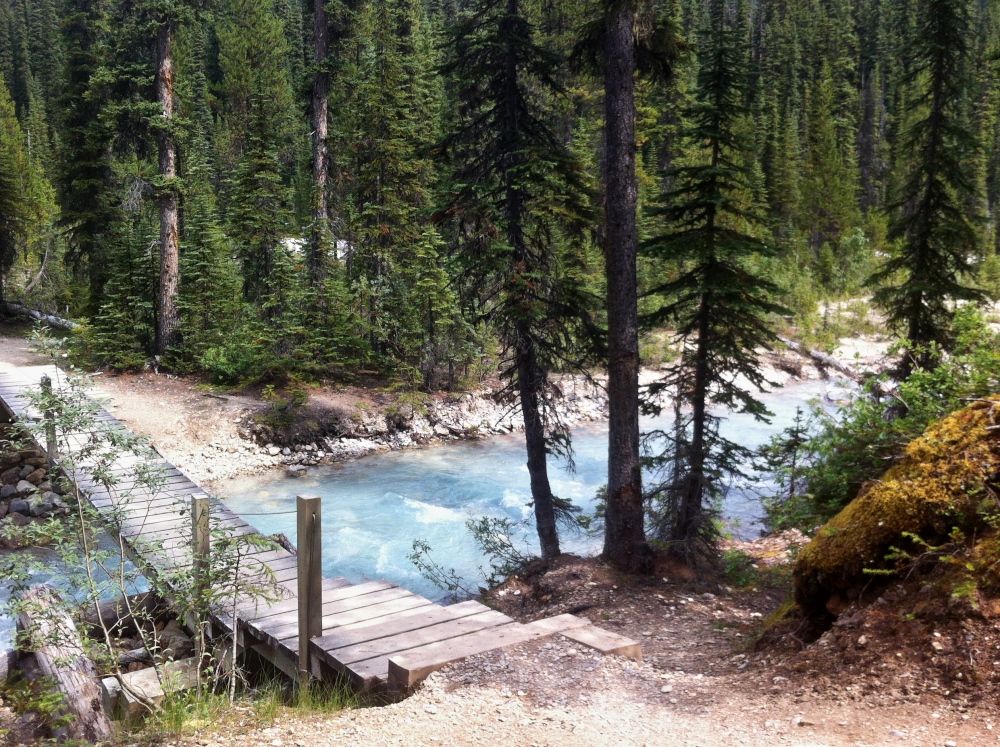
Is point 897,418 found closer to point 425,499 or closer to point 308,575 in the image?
point 308,575

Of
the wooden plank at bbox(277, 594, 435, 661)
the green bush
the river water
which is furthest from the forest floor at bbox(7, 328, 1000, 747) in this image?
the river water

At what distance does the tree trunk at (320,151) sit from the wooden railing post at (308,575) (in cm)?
1572

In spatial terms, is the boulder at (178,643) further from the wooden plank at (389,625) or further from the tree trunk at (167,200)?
the tree trunk at (167,200)

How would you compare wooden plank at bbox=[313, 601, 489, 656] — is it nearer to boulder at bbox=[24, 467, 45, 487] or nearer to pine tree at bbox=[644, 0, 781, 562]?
pine tree at bbox=[644, 0, 781, 562]

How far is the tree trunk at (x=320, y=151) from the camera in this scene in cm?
2006

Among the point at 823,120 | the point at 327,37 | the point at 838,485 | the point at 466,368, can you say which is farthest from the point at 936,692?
the point at 823,120

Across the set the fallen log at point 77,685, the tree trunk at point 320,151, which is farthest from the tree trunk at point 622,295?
the tree trunk at point 320,151

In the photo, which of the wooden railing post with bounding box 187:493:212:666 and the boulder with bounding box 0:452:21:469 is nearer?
the wooden railing post with bounding box 187:493:212:666

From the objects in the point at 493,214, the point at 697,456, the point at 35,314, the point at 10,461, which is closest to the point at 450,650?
the point at 697,456

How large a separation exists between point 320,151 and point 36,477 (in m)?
10.9

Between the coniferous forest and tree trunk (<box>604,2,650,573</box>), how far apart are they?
0.10 feet

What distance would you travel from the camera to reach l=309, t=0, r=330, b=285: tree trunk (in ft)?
65.8

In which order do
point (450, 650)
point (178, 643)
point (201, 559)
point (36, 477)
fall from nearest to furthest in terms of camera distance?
point (450, 650)
point (201, 559)
point (178, 643)
point (36, 477)

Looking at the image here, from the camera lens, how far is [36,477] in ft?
46.1
